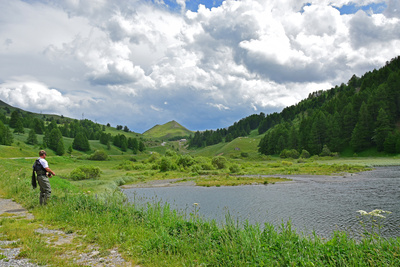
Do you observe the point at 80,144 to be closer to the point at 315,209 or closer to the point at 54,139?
the point at 54,139

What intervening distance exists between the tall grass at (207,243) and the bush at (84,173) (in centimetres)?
4361

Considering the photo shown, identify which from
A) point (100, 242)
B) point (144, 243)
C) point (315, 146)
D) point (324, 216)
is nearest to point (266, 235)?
point (144, 243)

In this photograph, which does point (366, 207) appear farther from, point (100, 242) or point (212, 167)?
point (212, 167)

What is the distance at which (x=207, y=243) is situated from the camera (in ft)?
28.5

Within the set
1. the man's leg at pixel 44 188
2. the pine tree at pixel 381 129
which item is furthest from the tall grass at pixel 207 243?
the pine tree at pixel 381 129

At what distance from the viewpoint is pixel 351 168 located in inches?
2347

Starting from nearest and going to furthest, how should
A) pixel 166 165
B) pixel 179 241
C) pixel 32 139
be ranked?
pixel 179 241
pixel 166 165
pixel 32 139

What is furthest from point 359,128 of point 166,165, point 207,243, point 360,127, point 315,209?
point 207,243

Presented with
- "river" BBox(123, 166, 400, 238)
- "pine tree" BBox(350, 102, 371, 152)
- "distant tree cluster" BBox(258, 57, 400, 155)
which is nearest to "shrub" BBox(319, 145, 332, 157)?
"distant tree cluster" BBox(258, 57, 400, 155)

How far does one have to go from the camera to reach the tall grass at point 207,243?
7.16 m

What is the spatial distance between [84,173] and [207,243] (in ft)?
175

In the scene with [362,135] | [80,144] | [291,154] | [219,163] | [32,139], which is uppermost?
[362,135]

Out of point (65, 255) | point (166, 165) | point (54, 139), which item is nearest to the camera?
point (65, 255)

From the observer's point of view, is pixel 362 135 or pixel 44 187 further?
pixel 362 135
